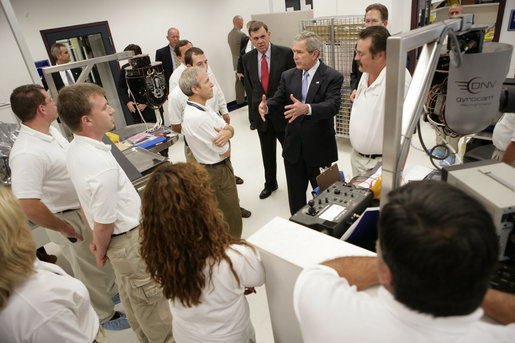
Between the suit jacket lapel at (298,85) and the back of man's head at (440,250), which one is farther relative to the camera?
the suit jacket lapel at (298,85)

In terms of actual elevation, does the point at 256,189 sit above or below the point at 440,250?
below

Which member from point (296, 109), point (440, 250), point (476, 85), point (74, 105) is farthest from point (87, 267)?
point (476, 85)

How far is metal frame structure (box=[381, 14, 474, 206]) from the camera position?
2.80ft

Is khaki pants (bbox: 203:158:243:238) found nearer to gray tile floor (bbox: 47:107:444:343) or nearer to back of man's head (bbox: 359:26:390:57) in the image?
gray tile floor (bbox: 47:107:444:343)

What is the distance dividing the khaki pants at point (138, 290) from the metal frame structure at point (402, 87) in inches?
53.6

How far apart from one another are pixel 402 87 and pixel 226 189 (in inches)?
83.3

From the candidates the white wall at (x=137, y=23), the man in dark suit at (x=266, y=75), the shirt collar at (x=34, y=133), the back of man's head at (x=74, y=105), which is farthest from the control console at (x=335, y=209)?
the white wall at (x=137, y=23)

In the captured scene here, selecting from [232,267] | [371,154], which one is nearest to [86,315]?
[232,267]

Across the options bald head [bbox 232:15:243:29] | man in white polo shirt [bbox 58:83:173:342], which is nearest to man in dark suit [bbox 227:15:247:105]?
bald head [bbox 232:15:243:29]

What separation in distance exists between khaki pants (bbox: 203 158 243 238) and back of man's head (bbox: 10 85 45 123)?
4.00 feet

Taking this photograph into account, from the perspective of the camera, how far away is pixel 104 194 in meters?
1.65

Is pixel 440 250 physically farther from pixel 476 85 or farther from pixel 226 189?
pixel 226 189

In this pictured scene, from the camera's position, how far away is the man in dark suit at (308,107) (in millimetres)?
2582

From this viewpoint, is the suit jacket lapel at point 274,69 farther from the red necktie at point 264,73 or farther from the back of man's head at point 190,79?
the back of man's head at point 190,79
